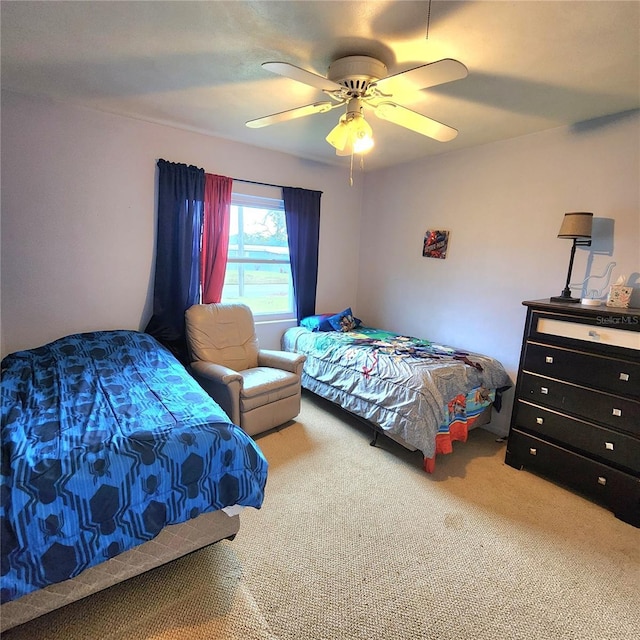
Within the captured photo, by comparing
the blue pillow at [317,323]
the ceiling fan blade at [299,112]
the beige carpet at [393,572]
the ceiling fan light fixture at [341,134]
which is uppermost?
the ceiling fan blade at [299,112]

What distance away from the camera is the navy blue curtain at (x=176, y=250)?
3062 millimetres

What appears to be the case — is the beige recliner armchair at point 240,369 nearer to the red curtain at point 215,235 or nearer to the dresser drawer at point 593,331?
the red curtain at point 215,235

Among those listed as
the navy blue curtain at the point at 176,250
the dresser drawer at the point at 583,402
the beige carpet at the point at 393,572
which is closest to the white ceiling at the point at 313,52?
the navy blue curtain at the point at 176,250

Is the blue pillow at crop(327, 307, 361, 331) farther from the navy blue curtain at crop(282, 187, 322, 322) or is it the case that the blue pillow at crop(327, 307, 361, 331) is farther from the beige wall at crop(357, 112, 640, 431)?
the beige wall at crop(357, 112, 640, 431)

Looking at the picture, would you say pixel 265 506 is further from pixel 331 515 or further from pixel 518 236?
pixel 518 236

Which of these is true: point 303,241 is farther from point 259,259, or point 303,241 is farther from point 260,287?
point 260,287

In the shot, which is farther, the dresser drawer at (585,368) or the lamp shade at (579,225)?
the lamp shade at (579,225)

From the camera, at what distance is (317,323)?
388 cm

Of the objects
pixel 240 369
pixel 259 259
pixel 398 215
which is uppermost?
pixel 398 215

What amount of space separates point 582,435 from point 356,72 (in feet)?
8.22

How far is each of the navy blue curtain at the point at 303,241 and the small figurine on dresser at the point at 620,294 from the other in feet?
8.70

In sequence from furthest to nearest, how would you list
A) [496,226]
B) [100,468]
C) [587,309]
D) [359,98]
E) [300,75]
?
[496,226] → [587,309] → [359,98] → [300,75] → [100,468]

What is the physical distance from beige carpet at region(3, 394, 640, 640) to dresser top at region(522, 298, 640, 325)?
1194 millimetres

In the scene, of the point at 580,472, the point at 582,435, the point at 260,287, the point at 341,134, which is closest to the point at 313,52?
the point at 341,134
